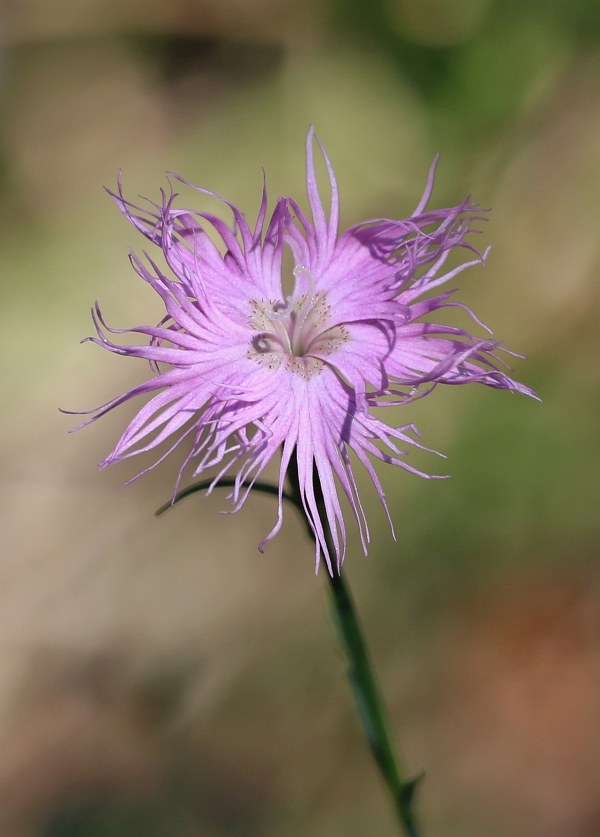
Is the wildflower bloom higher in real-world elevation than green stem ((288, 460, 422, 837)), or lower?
higher

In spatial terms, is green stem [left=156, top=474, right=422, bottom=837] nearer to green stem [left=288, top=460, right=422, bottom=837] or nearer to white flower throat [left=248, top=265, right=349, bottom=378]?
green stem [left=288, top=460, right=422, bottom=837]

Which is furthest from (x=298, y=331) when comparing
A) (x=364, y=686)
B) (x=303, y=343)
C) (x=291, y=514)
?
(x=291, y=514)

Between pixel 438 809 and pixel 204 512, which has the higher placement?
pixel 204 512

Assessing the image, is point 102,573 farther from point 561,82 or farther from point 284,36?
point 561,82

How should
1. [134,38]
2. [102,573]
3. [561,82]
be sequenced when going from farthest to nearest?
[134,38], [561,82], [102,573]

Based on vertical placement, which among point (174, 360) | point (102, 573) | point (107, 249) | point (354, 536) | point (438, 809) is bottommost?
point (438, 809)

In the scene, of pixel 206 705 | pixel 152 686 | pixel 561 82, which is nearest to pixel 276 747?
pixel 206 705

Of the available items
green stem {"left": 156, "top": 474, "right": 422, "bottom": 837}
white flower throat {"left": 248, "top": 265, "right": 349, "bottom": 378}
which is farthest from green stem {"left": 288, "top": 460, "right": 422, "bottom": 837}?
white flower throat {"left": 248, "top": 265, "right": 349, "bottom": 378}

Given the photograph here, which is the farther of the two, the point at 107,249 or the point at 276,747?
the point at 107,249
